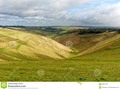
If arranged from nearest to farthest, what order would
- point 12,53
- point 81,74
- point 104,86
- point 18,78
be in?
point 104,86 < point 18,78 < point 81,74 < point 12,53

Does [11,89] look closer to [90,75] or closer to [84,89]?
[84,89]

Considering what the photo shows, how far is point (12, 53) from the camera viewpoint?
133500mm

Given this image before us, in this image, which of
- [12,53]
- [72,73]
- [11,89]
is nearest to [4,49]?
[12,53]

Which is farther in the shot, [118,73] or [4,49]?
[4,49]

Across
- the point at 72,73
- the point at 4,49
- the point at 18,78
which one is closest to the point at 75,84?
the point at 18,78

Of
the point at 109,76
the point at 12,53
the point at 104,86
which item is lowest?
the point at 104,86

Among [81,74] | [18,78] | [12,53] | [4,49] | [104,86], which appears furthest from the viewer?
[4,49]

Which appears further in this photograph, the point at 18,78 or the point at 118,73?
the point at 118,73

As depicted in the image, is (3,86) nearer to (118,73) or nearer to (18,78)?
(18,78)

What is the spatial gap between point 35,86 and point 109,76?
13.5m

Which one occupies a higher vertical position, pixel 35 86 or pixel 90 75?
pixel 90 75

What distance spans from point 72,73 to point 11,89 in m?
14.2

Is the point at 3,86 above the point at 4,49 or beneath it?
beneath

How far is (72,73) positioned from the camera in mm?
36188
